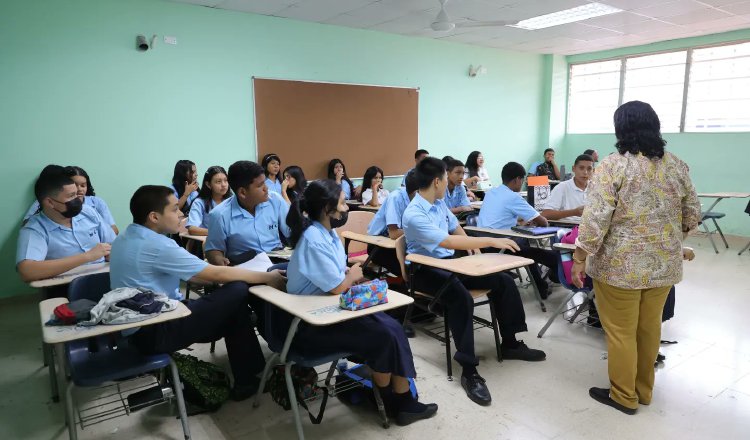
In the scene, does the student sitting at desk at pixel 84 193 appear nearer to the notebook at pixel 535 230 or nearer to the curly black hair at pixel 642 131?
the notebook at pixel 535 230

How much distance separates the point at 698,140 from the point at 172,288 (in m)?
7.88

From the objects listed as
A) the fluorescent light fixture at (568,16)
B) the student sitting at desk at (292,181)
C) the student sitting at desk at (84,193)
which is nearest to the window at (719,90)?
the fluorescent light fixture at (568,16)

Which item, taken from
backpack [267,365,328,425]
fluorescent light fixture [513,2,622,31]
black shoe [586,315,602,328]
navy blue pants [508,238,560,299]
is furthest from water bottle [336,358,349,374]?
fluorescent light fixture [513,2,622,31]

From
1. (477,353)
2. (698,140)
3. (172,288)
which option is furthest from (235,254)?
(698,140)

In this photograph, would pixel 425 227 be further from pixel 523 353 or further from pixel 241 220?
pixel 241 220

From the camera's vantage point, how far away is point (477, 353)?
10.5 ft

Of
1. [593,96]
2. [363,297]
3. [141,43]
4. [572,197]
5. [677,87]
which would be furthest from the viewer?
[593,96]

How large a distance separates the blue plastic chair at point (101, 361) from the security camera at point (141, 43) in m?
3.23

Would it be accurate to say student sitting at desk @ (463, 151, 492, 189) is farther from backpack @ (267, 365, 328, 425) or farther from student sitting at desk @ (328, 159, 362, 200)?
backpack @ (267, 365, 328, 425)

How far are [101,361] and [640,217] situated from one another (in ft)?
8.13

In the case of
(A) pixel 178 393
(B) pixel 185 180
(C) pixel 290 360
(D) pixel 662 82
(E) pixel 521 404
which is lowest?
(E) pixel 521 404

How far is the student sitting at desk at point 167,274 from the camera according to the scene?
212 centimetres

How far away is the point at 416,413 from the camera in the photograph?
2387 millimetres

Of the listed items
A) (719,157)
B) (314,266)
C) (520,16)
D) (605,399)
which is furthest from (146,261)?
(719,157)
